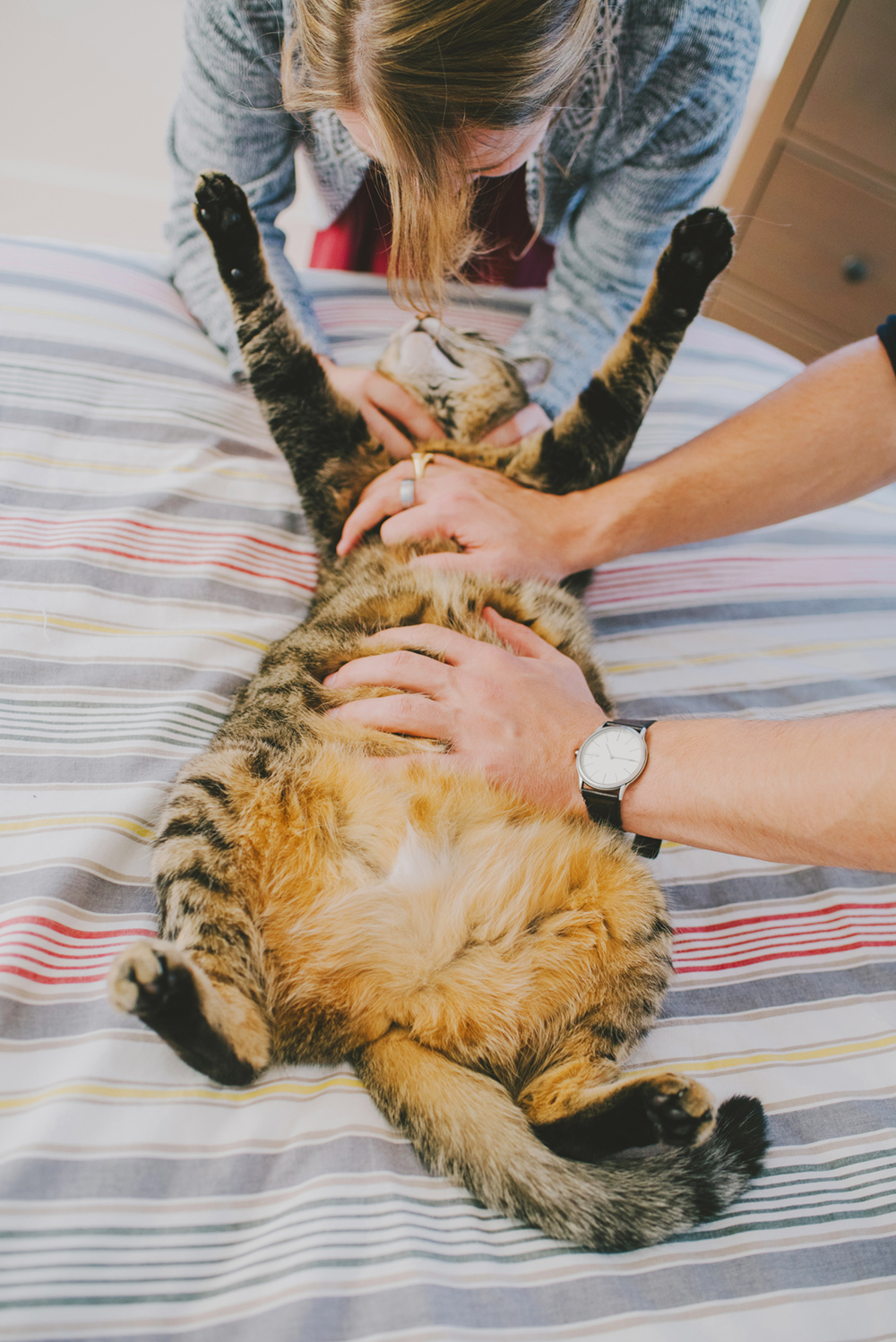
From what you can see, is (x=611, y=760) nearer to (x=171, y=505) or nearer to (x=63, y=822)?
(x=63, y=822)

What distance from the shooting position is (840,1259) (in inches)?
24.5

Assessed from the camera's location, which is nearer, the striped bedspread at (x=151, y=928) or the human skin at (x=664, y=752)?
the striped bedspread at (x=151, y=928)

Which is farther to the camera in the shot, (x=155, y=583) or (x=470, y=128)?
(x=155, y=583)

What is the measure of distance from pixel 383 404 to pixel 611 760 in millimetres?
772

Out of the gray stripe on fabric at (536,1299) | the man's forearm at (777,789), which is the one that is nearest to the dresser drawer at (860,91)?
the man's forearm at (777,789)

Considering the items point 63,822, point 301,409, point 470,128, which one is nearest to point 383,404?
point 301,409

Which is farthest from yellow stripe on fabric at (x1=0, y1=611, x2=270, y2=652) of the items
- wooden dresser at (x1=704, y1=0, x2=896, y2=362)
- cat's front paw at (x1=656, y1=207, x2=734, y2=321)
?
wooden dresser at (x1=704, y1=0, x2=896, y2=362)

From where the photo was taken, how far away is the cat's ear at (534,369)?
1316 mm

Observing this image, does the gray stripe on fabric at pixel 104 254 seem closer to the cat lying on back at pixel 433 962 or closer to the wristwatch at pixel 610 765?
the cat lying on back at pixel 433 962

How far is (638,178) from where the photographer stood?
1171 mm

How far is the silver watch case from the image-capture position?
30.9 inches

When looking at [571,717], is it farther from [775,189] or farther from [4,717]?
[775,189]

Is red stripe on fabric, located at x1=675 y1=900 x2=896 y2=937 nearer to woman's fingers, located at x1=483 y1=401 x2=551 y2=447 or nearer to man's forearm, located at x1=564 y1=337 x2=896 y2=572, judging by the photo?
man's forearm, located at x1=564 y1=337 x2=896 y2=572

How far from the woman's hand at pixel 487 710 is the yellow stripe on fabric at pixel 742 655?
208 mm
